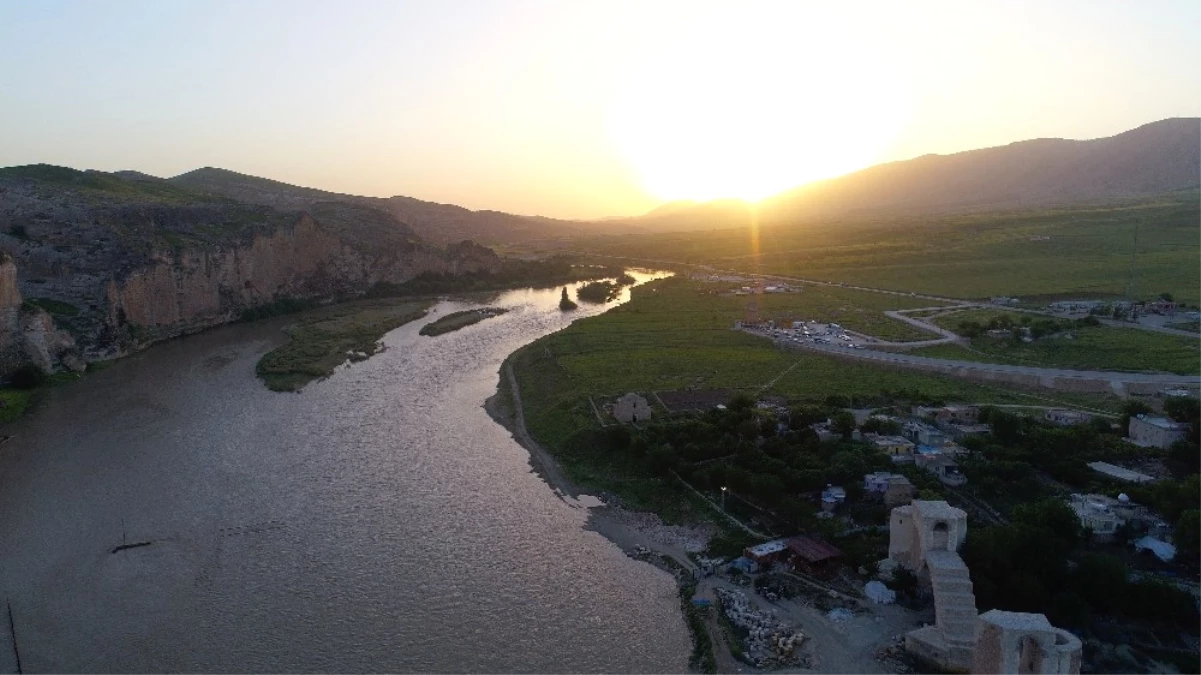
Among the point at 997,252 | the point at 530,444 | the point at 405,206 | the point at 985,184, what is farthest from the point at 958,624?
the point at 985,184

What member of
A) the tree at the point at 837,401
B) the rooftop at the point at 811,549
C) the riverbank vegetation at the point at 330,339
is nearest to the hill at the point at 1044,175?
the riverbank vegetation at the point at 330,339

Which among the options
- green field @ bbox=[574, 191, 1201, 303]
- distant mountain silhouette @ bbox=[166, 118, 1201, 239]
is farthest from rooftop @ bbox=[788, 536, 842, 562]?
distant mountain silhouette @ bbox=[166, 118, 1201, 239]

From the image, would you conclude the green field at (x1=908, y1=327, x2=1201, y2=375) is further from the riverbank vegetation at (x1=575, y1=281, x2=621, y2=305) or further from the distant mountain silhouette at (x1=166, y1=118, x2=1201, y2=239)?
the distant mountain silhouette at (x1=166, y1=118, x2=1201, y2=239)

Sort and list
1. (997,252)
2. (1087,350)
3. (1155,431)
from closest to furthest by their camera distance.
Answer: (1155,431) → (1087,350) → (997,252)

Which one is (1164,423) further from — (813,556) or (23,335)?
(23,335)

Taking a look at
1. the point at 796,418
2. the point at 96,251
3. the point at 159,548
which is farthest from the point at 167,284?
the point at 796,418

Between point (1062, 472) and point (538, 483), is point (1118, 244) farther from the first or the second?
point (538, 483)
